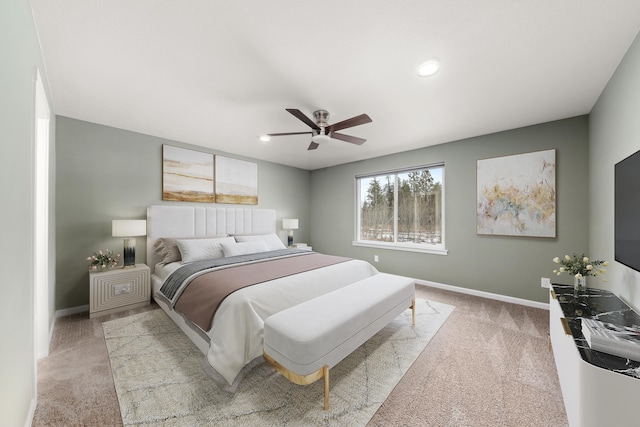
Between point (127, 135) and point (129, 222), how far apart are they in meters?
1.29

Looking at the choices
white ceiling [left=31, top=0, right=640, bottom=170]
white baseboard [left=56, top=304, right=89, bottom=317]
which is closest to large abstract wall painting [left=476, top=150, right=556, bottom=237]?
white ceiling [left=31, top=0, right=640, bottom=170]

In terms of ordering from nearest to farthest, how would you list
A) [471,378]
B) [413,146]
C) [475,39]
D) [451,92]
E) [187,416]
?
[187,416], [475,39], [471,378], [451,92], [413,146]

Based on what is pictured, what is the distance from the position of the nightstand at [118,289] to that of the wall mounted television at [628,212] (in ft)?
15.2

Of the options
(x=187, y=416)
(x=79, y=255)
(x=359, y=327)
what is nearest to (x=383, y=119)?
(x=359, y=327)

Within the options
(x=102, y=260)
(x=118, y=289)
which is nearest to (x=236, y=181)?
(x=102, y=260)

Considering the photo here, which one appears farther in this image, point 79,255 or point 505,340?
point 79,255

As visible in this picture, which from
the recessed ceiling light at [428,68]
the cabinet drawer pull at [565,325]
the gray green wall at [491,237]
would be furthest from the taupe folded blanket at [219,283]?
the gray green wall at [491,237]

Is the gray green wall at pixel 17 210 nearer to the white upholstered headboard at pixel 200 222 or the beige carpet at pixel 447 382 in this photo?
the beige carpet at pixel 447 382

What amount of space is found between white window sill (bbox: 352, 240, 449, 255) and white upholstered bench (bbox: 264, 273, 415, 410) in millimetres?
2152

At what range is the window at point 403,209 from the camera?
4.18 metres

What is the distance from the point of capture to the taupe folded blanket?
2016mm

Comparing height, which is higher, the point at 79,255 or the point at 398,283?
the point at 79,255

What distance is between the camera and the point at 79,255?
3.06 m

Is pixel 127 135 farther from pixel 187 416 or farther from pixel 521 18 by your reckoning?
Result: pixel 521 18
